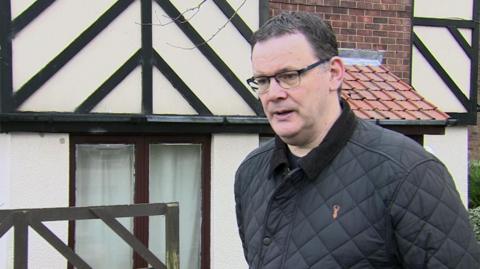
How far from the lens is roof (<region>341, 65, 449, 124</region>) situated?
6133mm

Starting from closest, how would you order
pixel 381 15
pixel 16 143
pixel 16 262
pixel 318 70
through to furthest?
pixel 318 70 < pixel 16 262 < pixel 16 143 < pixel 381 15

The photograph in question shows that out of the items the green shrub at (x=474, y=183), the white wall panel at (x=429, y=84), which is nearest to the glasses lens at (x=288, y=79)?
the white wall panel at (x=429, y=84)

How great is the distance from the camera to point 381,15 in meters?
6.96

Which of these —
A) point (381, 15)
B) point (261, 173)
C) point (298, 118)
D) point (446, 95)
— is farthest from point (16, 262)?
point (446, 95)

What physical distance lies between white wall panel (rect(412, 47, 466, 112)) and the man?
5.54m

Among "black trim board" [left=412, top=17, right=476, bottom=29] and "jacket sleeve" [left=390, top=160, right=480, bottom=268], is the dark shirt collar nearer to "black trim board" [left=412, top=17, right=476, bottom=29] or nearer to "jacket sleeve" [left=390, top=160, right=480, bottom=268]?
"jacket sleeve" [left=390, top=160, right=480, bottom=268]

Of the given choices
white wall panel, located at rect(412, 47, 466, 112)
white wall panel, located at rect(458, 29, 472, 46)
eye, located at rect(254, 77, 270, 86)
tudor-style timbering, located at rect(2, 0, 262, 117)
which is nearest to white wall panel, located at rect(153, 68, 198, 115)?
tudor-style timbering, located at rect(2, 0, 262, 117)

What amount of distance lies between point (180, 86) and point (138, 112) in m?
0.47

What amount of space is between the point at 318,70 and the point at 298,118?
6.1 inches

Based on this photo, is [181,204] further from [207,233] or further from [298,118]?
[298,118]

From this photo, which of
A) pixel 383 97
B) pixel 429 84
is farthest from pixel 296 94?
pixel 429 84

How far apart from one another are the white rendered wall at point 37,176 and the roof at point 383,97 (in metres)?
2.72

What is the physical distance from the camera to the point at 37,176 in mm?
5266

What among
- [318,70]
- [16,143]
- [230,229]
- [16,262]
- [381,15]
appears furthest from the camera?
[381,15]
